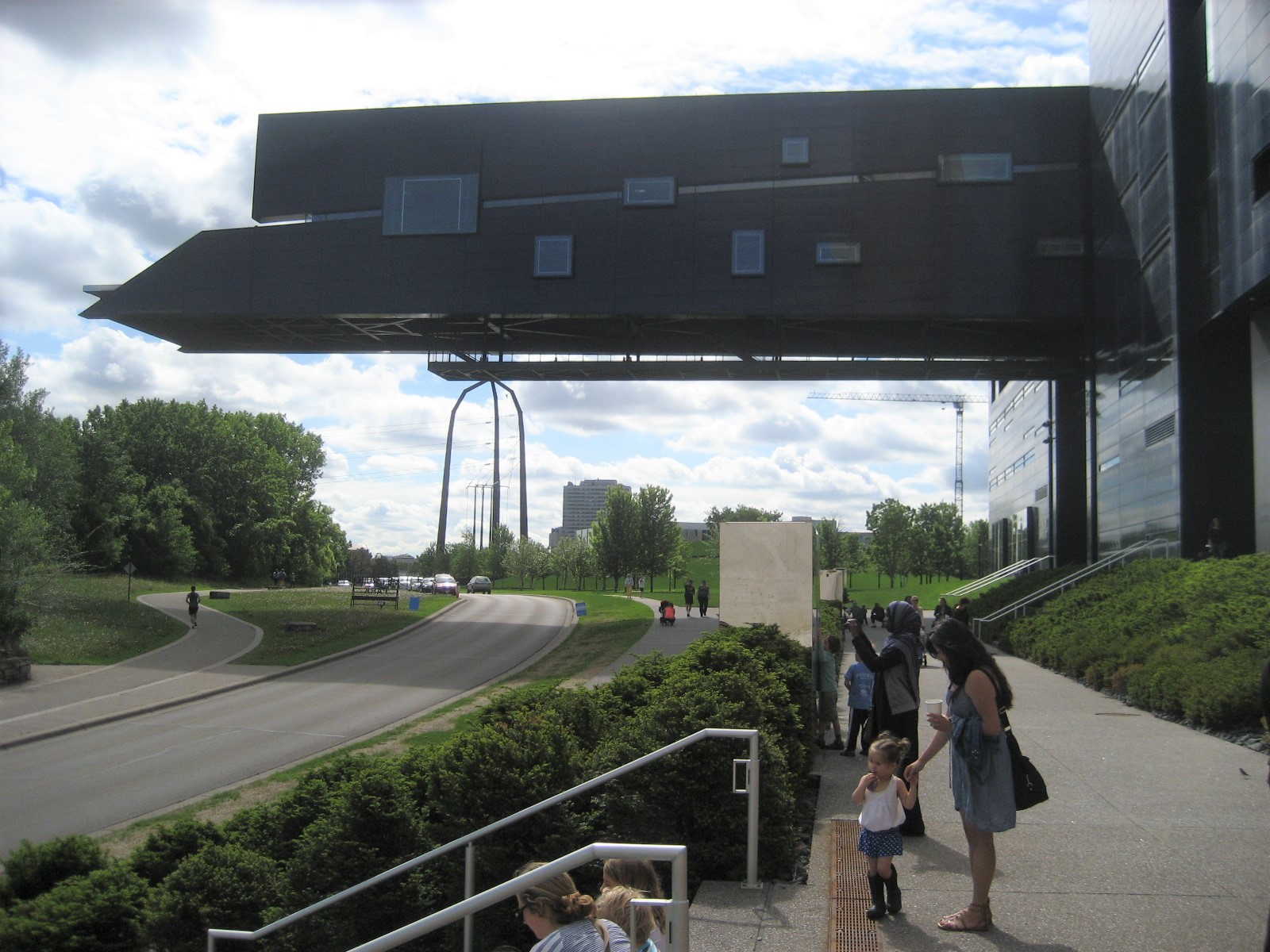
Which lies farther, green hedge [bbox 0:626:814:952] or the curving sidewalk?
the curving sidewalk

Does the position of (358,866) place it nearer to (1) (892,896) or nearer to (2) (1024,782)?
(1) (892,896)

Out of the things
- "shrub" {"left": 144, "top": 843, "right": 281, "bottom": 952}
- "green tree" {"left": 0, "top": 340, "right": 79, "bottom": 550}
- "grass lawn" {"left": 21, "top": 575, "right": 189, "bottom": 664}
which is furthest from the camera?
"green tree" {"left": 0, "top": 340, "right": 79, "bottom": 550}

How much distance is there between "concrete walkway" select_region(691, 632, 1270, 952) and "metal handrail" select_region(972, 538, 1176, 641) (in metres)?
18.1

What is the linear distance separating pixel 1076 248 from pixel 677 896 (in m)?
31.8

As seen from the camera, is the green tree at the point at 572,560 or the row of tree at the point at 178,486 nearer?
the row of tree at the point at 178,486

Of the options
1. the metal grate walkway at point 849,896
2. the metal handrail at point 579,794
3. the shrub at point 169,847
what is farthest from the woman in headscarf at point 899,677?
the shrub at point 169,847

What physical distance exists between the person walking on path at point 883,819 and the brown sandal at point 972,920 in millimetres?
395

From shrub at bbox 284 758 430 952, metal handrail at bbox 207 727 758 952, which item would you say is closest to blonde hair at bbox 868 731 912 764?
metal handrail at bbox 207 727 758 952

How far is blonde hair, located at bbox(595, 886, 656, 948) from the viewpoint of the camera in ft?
14.5

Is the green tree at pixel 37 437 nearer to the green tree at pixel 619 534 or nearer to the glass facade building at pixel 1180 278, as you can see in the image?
the green tree at pixel 619 534

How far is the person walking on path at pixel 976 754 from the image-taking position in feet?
19.6

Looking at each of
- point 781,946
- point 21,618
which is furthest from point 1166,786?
→ point 21,618

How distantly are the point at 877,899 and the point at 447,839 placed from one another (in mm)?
3143

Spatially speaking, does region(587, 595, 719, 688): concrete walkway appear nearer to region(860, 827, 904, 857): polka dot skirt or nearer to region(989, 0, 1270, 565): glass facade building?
region(989, 0, 1270, 565): glass facade building
